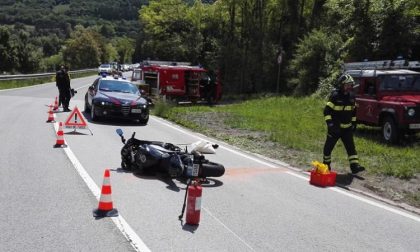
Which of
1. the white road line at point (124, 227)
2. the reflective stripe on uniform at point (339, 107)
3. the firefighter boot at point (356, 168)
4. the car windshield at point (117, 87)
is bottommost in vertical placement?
the firefighter boot at point (356, 168)

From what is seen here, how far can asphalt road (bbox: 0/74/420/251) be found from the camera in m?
5.54

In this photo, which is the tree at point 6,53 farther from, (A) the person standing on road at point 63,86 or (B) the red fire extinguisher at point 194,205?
(B) the red fire extinguisher at point 194,205

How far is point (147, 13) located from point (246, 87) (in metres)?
20.0

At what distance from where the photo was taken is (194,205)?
6.11m

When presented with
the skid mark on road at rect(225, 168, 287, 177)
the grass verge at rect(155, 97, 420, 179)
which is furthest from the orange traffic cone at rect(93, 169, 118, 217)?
the grass verge at rect(155, 97, 420, 179)

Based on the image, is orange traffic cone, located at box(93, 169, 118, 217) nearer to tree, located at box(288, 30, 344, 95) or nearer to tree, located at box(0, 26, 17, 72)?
tree, located at box(288, 30, 344, 95)

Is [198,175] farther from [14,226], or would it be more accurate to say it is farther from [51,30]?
[51,30]

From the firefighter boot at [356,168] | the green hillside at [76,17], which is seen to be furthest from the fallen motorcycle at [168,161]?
the green hillside at [76,17]

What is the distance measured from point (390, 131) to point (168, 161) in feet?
26.0

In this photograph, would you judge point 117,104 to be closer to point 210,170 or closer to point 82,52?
point 210,170

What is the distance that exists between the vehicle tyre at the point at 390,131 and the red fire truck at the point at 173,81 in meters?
14.4

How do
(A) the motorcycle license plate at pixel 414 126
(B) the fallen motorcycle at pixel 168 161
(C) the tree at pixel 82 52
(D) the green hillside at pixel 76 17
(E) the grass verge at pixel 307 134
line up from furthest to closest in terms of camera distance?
1. (D) the green hillside at pixel 76 17
2. (C) the tree at pixel 82 52
3. (A) the motorcycle license plate at pixel 414 126
4. (E) the grass verge at pixel 307 134
5. (B) the fallen motorcycle at pixel 168 161

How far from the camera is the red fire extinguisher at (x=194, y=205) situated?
240 inches

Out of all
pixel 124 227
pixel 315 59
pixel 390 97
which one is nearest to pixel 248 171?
pixel 124 227
